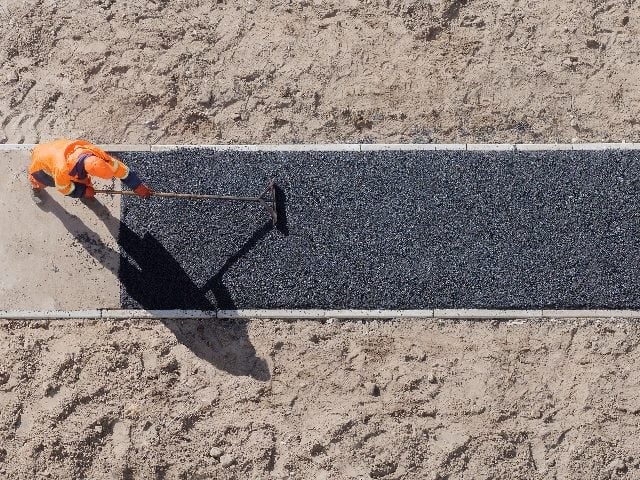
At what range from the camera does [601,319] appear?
6566 mm

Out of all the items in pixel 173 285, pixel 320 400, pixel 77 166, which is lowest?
pixel 320 400

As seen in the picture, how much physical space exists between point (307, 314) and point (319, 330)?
216 mm

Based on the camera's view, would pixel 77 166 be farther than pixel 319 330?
No

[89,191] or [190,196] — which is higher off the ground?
[89,191]

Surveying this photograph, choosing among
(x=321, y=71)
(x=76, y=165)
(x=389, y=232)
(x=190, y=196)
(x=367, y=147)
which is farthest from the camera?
(x=321, y=71)

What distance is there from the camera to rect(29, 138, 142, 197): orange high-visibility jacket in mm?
5586

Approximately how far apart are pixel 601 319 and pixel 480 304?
51.3 inches

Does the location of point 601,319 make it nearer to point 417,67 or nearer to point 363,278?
point 363,278

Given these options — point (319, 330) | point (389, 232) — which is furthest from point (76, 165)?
point (389, 232)

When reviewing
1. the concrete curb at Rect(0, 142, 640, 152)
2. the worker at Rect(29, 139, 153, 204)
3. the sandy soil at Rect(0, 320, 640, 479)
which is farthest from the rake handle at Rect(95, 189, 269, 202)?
the sandy soil at Rect(0, 320, 640, 479)

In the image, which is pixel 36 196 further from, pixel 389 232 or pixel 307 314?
pixel 389 232

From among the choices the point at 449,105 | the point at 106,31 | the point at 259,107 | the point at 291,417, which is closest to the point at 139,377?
the point at 291,417

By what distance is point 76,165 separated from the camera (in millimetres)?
5648

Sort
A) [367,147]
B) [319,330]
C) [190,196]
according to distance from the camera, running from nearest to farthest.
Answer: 1. [190,196]
2. [319,330]
3. [367,147]
